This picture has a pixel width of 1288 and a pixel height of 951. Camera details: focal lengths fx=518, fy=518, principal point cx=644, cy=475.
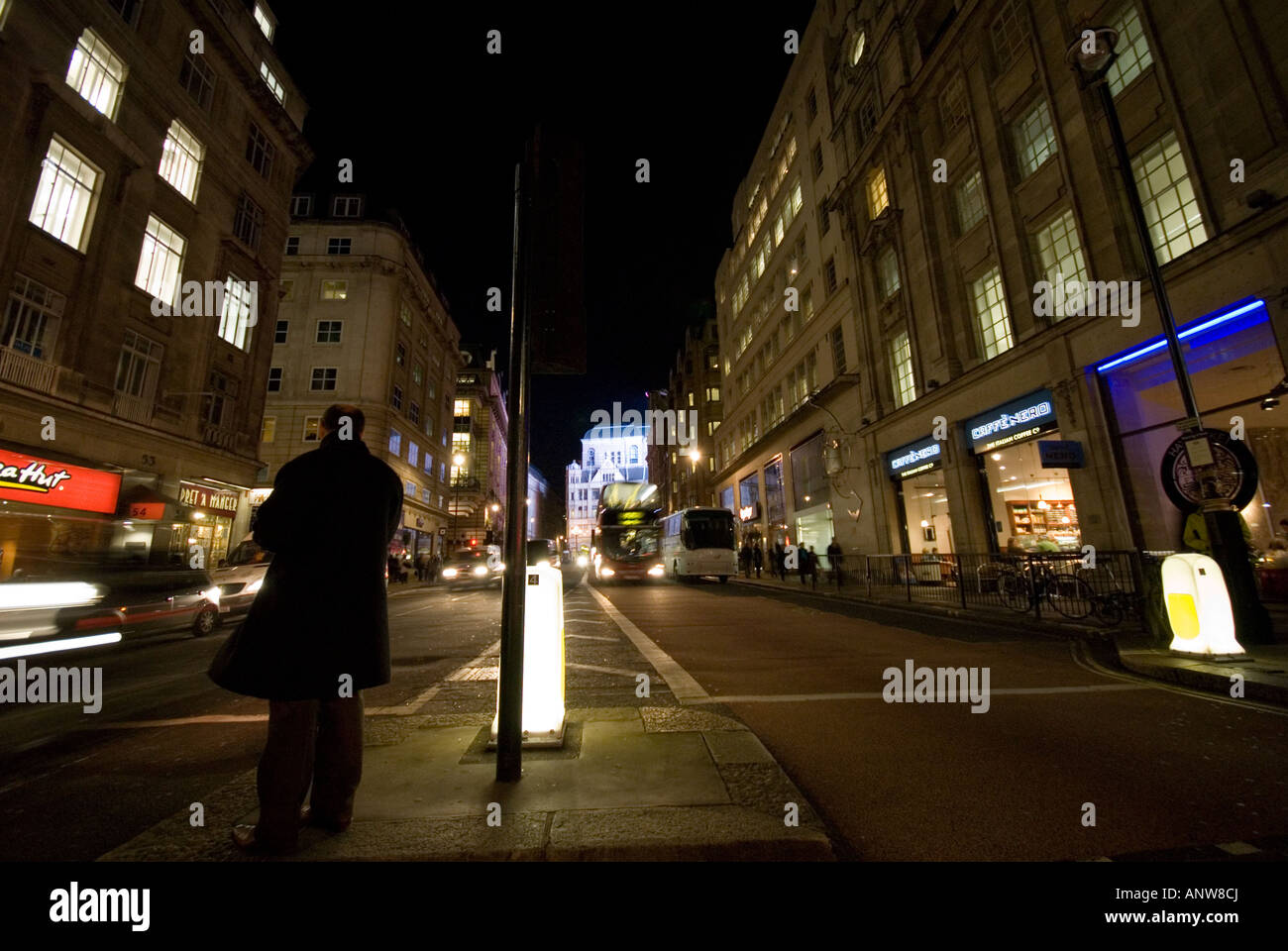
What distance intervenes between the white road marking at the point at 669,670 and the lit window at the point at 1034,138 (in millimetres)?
17237

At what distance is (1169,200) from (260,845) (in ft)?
58.5

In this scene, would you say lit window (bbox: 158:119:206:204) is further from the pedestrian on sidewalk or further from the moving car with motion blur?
the pedestrian on sidewalk

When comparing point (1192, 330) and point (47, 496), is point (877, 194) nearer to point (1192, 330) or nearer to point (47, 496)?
point (1192, 330)

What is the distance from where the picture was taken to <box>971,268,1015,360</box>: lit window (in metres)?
16.0

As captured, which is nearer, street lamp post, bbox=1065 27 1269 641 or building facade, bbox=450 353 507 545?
street lamp post, bbox=1065 27 1269 641

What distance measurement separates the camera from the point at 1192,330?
10711 mm

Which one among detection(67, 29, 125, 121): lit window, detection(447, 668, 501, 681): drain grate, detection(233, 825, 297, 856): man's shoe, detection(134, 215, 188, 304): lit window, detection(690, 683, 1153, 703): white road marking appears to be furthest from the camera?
detection(134, 215, 188, 304): lit window

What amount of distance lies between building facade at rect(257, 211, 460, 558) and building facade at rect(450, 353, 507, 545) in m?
14.3

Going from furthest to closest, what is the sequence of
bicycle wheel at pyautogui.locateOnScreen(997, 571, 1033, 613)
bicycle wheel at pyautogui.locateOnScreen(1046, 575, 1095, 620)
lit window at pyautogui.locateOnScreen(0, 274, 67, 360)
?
lit window at pyautogui.locateOnScreen(0, 274, 67, 360)
bicycle wheel at pyautogui.locateOnScreen(997, 571, 1033, 613)
bicycle wheel at pyautogui.locateOnScreen(1046, 575, 1095, 620)

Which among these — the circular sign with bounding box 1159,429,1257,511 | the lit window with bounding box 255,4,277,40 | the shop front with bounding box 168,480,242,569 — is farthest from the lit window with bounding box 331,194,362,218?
the circular sign with bounding box 1159,429,1257,511

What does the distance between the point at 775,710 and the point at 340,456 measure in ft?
12.6

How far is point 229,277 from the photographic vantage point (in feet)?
72.6
